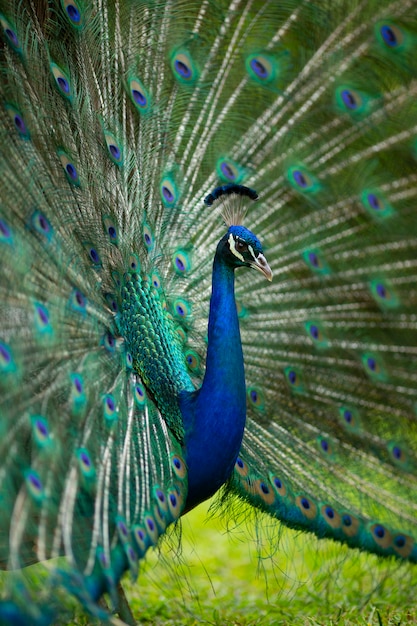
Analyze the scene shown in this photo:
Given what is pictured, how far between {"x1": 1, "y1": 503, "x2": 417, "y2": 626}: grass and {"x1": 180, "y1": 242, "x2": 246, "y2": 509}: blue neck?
28cm

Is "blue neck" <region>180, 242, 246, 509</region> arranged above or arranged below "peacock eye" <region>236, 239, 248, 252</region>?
below

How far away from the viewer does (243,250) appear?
96.0 inches

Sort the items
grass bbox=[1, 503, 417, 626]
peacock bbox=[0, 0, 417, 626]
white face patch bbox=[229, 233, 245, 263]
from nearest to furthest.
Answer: peacock bbox=[0, 0, 417, 626] < white face patch bbox=[229, 233, 245, 263] < grass bbox=[1, 503, 417, 626]

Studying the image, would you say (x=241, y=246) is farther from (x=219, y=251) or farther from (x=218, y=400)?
(x=218, y=400)

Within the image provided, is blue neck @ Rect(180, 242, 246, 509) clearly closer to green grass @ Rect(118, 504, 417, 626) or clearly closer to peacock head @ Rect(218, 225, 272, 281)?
peacock head @ Rect(218, 225, 272, 281)

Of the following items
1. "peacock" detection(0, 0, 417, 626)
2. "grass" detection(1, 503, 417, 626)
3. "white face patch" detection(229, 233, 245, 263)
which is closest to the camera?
"peacock" detection(0, 0, 417, 626)

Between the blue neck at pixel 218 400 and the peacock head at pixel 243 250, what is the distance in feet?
0.11

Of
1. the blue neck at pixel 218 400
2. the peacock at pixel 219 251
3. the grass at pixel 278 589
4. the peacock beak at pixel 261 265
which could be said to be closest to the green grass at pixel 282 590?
the grass at pixel 278 589

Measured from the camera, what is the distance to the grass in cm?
279

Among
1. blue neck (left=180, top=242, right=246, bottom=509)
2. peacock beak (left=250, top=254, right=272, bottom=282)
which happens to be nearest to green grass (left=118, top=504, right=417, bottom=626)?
blue neck (left=180, top=242, right=246, bottom=509)

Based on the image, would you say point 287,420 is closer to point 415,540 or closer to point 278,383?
point 278,383

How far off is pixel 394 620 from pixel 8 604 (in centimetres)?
171

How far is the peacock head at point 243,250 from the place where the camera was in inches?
95.0

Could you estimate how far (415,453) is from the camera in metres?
2.75
